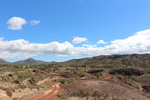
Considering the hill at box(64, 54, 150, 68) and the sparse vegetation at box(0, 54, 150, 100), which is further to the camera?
the hill at box(64, 54, 150, 68)

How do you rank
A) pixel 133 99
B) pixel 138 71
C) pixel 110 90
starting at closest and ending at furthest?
pixel 133 99
pixel 110 90
pixel 138 71

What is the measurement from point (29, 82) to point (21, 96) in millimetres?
7171

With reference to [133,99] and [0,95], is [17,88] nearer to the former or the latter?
[0,95]

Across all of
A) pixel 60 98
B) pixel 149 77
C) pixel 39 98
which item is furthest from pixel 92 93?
pixel 149 77

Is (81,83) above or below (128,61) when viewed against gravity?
below

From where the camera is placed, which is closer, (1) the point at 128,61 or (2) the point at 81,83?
(2) the point at 81,83

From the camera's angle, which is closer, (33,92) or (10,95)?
(10,95)

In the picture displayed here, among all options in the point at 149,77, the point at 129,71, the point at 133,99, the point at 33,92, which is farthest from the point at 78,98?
the point at 129,71

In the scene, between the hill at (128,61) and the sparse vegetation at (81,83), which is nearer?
the sparse vegetation at (81,83)

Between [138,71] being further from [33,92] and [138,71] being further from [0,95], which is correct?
[0,95]

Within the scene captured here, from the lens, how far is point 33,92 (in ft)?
65.9

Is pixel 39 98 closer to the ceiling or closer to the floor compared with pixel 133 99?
closer to the ceiling

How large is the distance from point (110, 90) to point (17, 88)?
1583cm

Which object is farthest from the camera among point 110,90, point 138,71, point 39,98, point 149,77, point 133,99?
point 138,71
